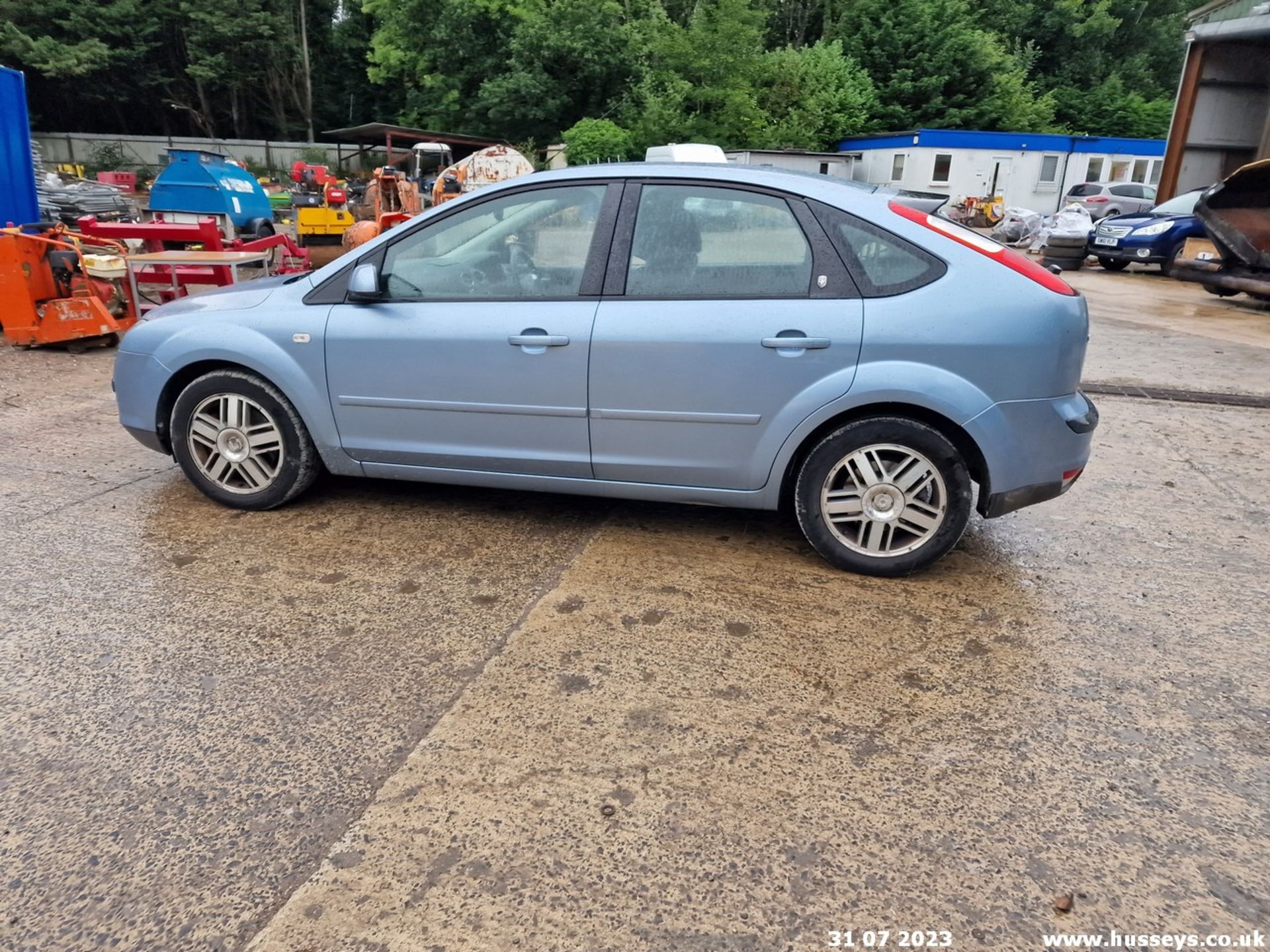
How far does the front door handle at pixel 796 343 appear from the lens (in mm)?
3553

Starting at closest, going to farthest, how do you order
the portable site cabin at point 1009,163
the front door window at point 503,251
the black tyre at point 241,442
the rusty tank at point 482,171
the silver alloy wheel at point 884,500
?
1. the silver alloy wheel at point 884,500
2. the front door window at point 503,251
3. the black tyre at point 241,442
4. the rusty tank at point 482,171
5. the portable site cabin at point 1009,163

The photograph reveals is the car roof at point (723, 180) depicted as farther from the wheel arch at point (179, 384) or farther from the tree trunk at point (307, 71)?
the tree trunk at point (307, 71)

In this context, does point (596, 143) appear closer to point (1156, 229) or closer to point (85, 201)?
point (85, 201)

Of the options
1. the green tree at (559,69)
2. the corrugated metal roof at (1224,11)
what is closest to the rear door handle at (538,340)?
the corrugated metal roof at (1224,11)

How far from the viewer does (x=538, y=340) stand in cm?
379

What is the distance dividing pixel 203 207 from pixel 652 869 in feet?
49.0

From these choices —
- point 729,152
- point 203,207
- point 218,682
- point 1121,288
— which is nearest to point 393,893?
point 218,682

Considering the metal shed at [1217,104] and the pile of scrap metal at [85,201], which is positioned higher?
the metal shed at [1217,104]

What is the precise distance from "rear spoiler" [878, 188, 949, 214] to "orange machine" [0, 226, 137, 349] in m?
7.14

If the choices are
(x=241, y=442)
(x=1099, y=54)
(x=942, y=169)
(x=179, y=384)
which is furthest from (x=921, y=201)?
(x=1099, y=54)

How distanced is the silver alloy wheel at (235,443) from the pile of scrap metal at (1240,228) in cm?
1251

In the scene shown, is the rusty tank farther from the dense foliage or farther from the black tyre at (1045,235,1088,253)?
the dense foliage

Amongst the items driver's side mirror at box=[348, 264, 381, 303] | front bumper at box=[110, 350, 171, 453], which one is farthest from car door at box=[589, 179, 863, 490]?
front bumper at box=[110, 350, 171, 453]

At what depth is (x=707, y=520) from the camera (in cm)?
443
